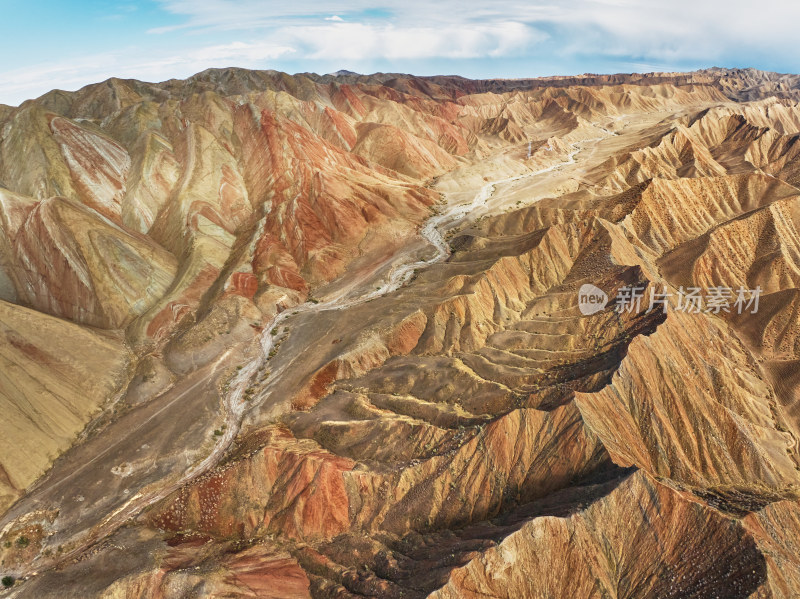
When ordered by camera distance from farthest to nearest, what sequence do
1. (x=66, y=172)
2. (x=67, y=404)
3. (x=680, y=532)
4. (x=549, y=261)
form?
(x=66, y=172) < (x=549, y=261) < (x=67, y=404) < (x=680, y=532)

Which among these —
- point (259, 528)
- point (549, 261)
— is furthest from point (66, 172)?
point (549, 261)

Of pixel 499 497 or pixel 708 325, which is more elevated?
pixel 708 325

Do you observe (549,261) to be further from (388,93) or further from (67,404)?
(388,93)

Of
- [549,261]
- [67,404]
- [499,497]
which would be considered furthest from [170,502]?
[549,261]

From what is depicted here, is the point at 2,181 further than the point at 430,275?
Yes

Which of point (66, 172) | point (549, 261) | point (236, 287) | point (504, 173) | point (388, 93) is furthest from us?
point (388, 93)

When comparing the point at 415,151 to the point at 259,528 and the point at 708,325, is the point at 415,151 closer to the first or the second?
the point at 708,325

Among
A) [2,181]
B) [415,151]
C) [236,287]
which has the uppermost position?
[415,151]
